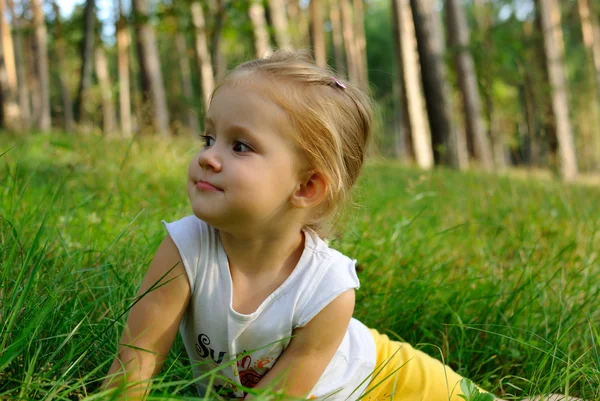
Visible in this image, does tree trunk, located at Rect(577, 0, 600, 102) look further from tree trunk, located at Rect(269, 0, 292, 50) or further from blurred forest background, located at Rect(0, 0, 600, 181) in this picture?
tree trunk, located at Rect(269, 0, 292, 50)

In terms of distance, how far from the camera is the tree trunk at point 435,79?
8992 mm

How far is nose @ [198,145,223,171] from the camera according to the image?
132 cm

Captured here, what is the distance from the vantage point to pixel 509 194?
476cm

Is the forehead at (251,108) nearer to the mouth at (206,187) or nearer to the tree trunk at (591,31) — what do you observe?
the mouth at (206,187)

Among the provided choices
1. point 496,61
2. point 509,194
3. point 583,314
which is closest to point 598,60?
point 496,61

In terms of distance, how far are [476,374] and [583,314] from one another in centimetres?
57

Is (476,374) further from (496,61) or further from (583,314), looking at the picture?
(496,61)

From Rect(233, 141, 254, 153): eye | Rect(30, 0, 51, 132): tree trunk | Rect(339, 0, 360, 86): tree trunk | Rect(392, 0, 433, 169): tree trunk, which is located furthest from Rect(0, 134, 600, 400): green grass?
Rect(339, 0, 360, 86): tree trunk

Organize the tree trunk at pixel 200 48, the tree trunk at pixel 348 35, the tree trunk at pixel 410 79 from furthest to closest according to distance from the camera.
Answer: the tree trunk at pixel 348 35 → the tree trunk at pixel 410 79 → the tree trunk at pixel 200 48

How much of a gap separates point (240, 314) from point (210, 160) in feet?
1.23

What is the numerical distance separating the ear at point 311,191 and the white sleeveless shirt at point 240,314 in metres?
0.12

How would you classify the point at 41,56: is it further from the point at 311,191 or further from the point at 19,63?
the point at 311,191

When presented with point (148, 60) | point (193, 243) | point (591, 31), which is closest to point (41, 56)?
point (148, 60)

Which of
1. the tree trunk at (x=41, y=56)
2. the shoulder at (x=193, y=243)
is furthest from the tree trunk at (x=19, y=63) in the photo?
the shoulder at (x=193, y=243)
